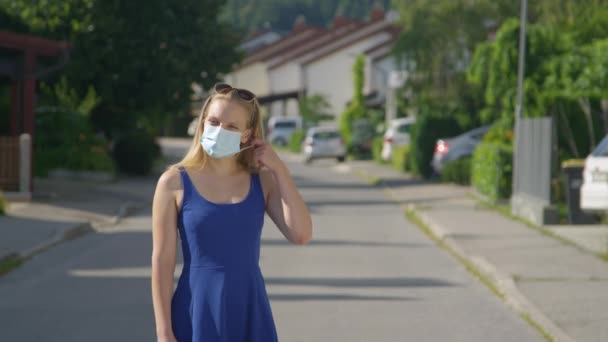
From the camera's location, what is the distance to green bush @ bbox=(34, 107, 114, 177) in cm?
2962

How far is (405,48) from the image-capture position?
40.9 metres

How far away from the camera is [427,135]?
1310 inches

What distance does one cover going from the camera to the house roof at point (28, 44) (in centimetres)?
2173

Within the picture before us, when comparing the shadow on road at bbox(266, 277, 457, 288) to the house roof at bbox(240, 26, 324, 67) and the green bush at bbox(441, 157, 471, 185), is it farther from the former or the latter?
the house roof at bbox(240, 26, 324, 67)

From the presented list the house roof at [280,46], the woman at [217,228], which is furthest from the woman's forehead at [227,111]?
the house roof at [280,46]

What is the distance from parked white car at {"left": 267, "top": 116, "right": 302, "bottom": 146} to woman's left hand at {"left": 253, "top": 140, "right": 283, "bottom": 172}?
6460 centimetres

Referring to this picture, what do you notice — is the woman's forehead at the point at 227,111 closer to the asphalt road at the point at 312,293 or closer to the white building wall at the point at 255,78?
the asphalt road at the point at 312,293

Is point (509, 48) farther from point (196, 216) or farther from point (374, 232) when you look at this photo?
point (196, 216)

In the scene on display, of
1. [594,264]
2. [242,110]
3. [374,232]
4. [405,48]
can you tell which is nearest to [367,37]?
[405,48]

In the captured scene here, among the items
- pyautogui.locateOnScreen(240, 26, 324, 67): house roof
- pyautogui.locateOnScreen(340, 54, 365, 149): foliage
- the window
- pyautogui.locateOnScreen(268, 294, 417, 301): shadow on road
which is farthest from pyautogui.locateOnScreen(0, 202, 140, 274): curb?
pyautogui.locateOnScreen(240, 26, 324, 67): house roof

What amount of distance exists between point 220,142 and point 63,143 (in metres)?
26.7

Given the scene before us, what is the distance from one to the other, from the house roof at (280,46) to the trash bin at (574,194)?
7129 centimetres

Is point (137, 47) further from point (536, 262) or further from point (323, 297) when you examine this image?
point (323, 297)

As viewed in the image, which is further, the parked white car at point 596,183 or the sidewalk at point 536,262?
the parked white car at point 596,183
